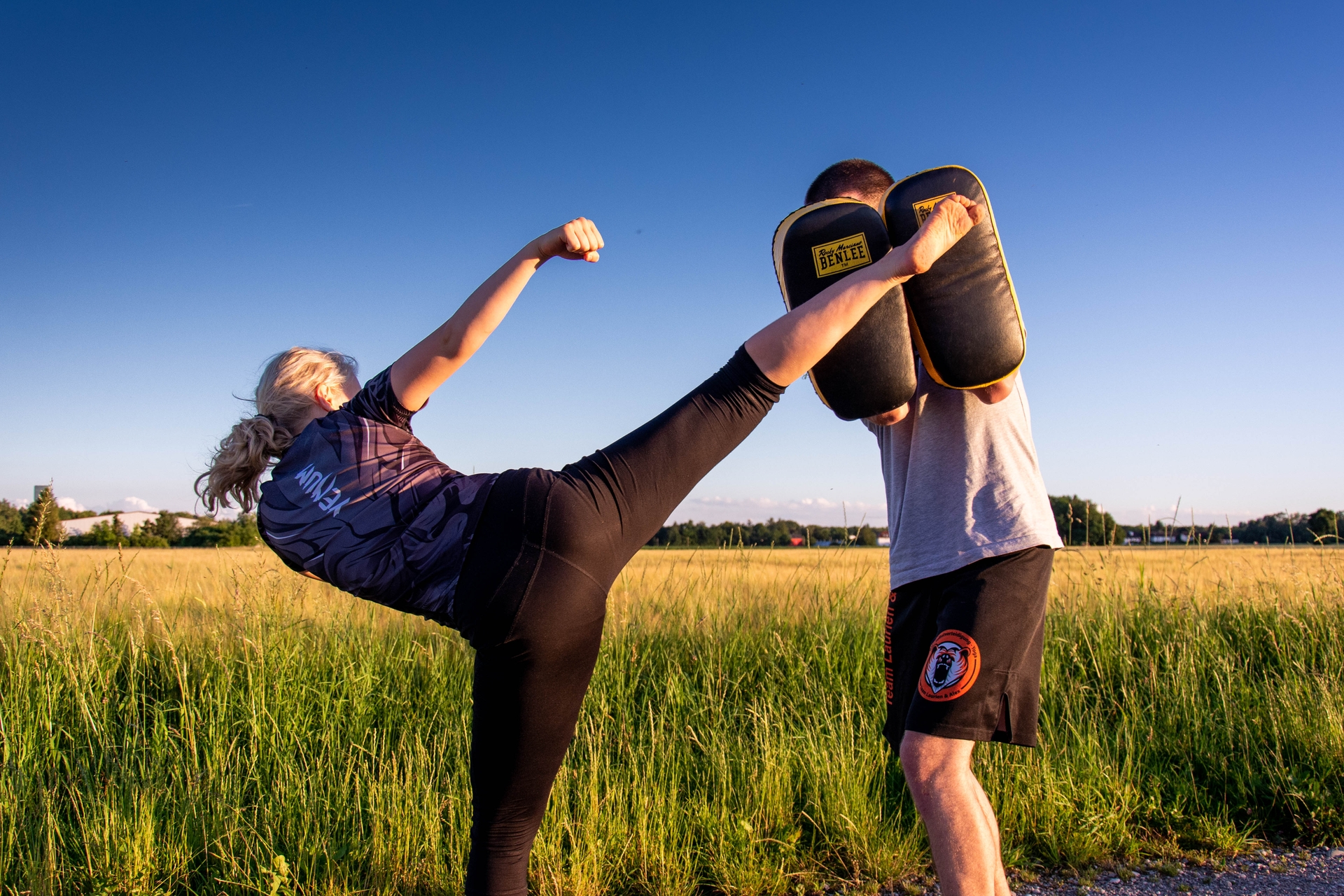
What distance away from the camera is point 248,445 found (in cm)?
208

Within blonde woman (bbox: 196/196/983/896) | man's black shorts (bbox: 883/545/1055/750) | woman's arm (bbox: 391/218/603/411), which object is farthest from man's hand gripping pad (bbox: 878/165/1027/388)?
woman's arm (bbox: 391/218/603/411)

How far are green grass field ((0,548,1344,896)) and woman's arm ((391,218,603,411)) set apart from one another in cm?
161

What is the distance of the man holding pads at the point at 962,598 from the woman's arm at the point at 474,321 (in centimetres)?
83

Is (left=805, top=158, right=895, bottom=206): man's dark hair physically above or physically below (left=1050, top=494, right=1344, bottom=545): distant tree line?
above

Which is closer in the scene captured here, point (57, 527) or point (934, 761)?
point (934, 761)

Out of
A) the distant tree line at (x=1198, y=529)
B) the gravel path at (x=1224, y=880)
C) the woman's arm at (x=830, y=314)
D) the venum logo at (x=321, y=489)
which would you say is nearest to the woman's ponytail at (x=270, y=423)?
the venum logo at (x=321, y=489)

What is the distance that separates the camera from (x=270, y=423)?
2.11m

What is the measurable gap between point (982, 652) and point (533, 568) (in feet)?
3.74

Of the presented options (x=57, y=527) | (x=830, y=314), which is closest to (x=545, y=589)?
(x=830, y=314)

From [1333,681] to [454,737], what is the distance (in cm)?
440

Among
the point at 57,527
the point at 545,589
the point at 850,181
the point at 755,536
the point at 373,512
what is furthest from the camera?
the point at 755,536

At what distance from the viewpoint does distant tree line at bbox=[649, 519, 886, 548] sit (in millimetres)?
5043

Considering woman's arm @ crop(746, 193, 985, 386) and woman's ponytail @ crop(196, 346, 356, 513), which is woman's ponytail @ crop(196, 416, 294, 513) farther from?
woman's arm @ crop(746, 193, 985, 386)

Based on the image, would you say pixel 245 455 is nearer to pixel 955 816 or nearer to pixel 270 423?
pixel 270 423
